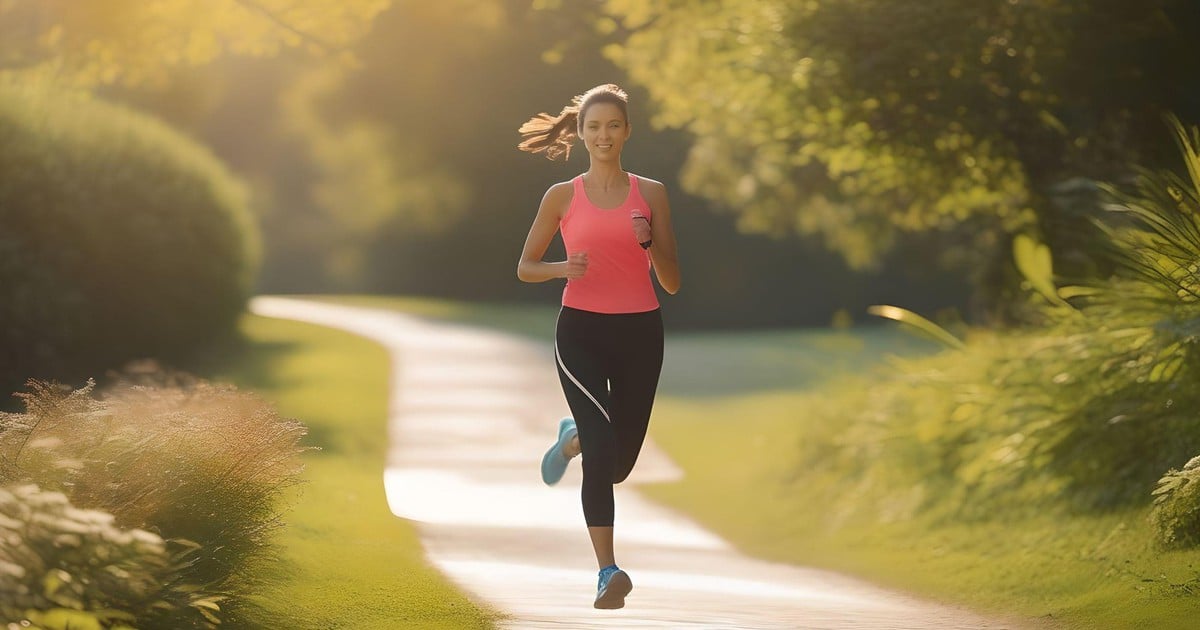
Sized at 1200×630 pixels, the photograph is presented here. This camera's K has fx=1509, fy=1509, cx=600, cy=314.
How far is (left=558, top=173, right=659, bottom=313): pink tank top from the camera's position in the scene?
6.52 metres

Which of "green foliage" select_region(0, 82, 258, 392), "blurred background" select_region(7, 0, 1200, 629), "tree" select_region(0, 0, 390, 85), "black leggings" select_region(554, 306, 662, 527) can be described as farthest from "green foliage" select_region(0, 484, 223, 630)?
"tree" select_region(0, 0, 390, 85)

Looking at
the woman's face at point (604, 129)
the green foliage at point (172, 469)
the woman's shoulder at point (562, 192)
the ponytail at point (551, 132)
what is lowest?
the green foliage at point (172, 469)

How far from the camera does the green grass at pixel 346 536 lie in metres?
6.98

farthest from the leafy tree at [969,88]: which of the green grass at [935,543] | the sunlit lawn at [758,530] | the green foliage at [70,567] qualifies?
the green foliage at [70,567]

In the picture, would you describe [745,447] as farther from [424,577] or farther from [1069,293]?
[424,577]

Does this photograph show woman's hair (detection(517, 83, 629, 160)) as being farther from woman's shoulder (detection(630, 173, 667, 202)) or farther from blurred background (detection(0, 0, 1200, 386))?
blurred background (detection(0, 0, 1200, 386))

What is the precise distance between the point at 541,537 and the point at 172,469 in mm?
5738

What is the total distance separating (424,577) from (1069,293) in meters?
5.28

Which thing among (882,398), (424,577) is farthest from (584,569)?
(882,398)

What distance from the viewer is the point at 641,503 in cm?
1459

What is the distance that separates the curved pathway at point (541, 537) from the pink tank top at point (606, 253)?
145 cm

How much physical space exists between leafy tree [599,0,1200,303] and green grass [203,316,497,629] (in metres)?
5.33

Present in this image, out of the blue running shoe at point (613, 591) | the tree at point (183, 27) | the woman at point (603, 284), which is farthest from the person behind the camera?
the tree at point (183, 27)

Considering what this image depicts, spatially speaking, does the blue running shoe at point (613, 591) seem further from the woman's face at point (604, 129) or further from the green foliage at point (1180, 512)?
the green foliage at point (1180, 512)
